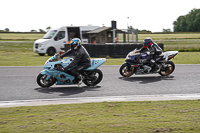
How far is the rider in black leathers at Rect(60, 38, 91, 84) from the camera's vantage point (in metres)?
10.5

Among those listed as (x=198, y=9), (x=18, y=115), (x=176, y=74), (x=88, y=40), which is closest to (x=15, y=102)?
(x=18, y=115)

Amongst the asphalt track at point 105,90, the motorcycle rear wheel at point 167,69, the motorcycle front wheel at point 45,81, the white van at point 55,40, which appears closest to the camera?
the asphalt track at point 105,90

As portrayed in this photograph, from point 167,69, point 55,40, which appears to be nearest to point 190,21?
point 55,40

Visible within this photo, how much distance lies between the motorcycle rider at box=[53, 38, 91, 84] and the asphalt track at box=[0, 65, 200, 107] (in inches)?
19.1

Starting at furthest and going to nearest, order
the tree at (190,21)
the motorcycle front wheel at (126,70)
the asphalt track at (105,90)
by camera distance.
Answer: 1. the tree at (190,21)
2. the motorcycle front wheel at (126,70)
3. the asphalt track at (105,90)

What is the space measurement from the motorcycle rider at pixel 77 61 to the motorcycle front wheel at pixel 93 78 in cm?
30

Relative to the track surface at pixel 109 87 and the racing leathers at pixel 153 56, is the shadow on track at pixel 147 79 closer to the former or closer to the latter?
the track surface at pixel 109 87

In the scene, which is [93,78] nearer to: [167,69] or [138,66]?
[138,66]

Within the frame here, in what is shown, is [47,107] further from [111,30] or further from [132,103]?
[111,30]

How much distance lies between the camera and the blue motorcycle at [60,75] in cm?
1034

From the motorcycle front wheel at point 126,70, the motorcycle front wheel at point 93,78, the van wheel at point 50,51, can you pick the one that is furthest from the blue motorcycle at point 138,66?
the van wheel at point 50,51

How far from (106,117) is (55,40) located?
73.3ft

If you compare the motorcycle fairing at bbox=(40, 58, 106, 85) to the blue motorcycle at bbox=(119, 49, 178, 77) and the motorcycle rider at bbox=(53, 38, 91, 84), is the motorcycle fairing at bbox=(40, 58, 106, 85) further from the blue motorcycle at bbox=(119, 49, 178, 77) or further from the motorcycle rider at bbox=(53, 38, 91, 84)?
the blue motorcycle at bbox=(119, 49, 178, 77)

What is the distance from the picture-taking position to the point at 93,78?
10852mm
